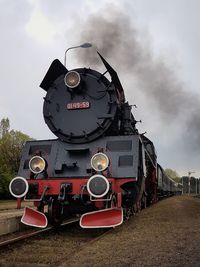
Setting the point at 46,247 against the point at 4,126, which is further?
the point at 4,126

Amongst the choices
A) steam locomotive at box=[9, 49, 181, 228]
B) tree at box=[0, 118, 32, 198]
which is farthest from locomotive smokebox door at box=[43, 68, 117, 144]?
tree at box=[0, 118, 32, 198]

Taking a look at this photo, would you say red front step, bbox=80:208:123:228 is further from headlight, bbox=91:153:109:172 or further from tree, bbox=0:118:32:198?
tree, bbox=0:118:32:198

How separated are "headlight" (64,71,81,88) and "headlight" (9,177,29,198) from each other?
2.81 metres

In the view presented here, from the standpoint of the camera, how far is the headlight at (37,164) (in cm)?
994

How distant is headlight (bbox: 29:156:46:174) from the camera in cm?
994

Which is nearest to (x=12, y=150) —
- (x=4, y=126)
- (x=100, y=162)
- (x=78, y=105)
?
(x=4, y=126)

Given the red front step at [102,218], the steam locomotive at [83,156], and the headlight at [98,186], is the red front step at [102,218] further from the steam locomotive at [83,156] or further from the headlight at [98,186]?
the headlight at [98,186]

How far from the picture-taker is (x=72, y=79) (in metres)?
10.7

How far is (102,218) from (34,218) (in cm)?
157

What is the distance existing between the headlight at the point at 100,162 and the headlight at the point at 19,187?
5.21 ft

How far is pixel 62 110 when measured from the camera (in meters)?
10.9

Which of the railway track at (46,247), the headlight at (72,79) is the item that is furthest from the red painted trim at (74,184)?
the headlight at (72,79)

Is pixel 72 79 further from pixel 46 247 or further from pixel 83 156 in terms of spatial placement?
pixel 46 247

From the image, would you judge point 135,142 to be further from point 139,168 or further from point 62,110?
point 62,110
